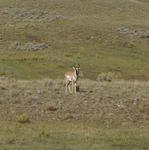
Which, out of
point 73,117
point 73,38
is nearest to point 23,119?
point 73,117

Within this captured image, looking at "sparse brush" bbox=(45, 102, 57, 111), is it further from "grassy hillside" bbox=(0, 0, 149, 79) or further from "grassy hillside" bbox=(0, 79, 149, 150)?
"grassy hillside" bbox=(0, 0, 149, 79)

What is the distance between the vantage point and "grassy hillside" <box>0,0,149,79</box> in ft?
173

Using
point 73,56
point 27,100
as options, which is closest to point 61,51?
point 73,56

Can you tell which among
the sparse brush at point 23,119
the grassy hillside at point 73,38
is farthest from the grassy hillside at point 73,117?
the grassy hillside at point 73,38

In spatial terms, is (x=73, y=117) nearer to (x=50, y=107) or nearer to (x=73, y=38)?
(x=50, y=107)

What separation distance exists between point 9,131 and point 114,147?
173 inches

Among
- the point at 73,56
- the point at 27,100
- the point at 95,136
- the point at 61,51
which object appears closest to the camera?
the point at 95,136

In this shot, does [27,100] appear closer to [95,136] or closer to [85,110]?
[85,110]

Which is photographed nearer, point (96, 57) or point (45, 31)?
point (96, 57)

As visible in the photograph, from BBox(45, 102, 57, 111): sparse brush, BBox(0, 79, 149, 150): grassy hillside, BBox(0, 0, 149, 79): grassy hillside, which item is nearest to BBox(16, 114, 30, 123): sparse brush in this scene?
BBox(0, 79, 149, 150): grassy hillside

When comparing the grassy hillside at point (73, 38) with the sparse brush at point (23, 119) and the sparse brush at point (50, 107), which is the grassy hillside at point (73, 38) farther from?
the sparse brush at point (23, 119)

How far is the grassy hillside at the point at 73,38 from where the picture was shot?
52844 millimetres

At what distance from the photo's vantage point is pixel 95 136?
21172mm

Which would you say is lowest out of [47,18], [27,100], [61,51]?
[47,18]
